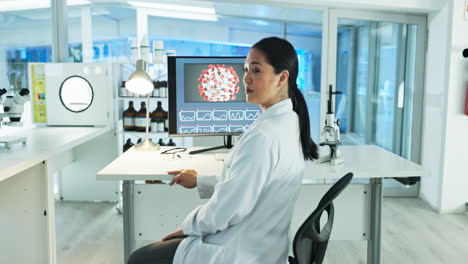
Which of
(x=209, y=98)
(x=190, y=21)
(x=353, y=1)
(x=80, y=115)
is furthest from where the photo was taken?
(x=190, y=21)

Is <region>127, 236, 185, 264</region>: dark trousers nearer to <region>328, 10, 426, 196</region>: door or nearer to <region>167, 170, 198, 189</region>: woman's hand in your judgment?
<region>167, 170, 198, 189</region>: woman's hand

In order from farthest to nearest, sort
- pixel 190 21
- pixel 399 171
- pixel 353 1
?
pixel 190 21, pixel 353 1, pixel 399 171

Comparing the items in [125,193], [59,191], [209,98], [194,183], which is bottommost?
[59,191]

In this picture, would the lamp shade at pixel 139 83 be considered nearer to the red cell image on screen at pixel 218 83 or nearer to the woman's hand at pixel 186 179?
the red cell image on screen at pixel 218 83

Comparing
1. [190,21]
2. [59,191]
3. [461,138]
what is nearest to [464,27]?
[461,138]

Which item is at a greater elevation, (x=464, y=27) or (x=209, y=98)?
(x=464, y=27)

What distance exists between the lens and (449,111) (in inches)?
154

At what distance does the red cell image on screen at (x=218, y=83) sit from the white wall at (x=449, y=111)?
93.2 inches

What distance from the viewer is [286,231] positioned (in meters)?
1.43

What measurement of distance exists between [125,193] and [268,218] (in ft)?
3.48

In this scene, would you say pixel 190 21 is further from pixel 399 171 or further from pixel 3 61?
pixel 399 171

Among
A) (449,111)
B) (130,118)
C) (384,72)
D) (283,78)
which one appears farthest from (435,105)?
(283,78)

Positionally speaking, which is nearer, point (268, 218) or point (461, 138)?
point (268, 218)

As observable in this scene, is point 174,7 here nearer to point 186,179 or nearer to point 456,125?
point 456,125
